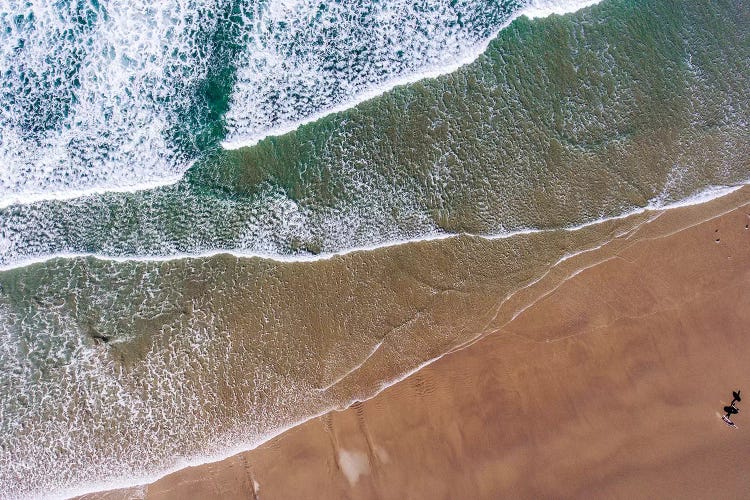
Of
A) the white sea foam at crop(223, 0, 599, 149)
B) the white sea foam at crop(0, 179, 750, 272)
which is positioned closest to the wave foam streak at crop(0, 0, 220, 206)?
the white sea foam at crop(0, 179, 750, 272)

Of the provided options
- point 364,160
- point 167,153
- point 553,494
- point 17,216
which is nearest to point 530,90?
point 364,160

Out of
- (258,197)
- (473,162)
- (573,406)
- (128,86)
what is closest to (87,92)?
(128,86)

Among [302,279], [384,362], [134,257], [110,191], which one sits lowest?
[384,362]

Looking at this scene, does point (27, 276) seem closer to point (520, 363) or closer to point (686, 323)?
point (520, 363)

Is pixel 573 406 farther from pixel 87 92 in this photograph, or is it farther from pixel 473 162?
pixel 87 92

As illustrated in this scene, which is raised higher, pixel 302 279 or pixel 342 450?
pixel 302 279
